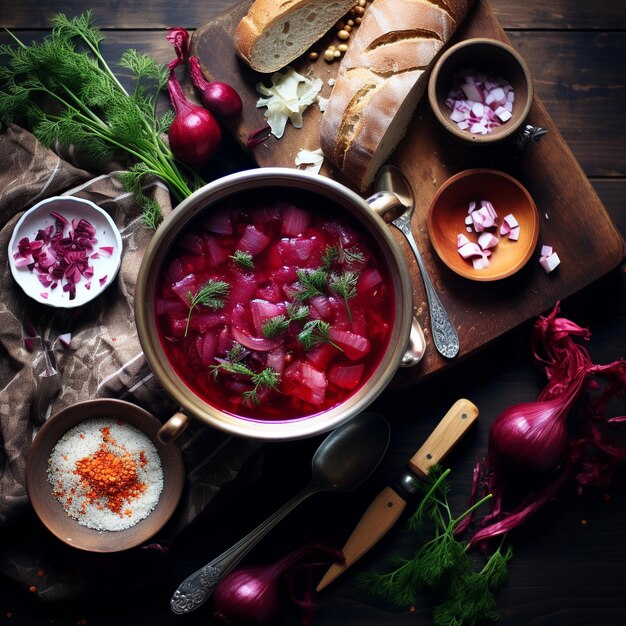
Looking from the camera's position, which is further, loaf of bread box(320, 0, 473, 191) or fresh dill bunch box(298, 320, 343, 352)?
loaf of bread box(320, 0, 473, 191)

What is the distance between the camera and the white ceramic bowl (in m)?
2.39

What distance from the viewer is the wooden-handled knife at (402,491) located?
2.46 m

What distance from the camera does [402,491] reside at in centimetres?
246

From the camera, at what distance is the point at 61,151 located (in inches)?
98.3

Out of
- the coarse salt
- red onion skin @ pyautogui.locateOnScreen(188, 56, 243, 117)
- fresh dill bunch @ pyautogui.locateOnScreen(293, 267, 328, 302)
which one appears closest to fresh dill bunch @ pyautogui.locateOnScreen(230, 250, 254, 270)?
fresh dill bunch @ pyautogui.locateOnScreen(293, 267, 328, 302)

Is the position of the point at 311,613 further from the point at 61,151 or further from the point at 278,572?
the point at 61,151

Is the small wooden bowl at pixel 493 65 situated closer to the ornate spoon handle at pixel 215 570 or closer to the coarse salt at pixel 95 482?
the ornate spoon handle at pixel 215 570

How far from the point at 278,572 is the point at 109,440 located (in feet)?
2.52

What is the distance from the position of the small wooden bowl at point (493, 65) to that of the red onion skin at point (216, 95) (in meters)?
0.69

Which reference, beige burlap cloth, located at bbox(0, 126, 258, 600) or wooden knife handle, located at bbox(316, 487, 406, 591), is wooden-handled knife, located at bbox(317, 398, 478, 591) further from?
beige burlap cloth, located at bbox(0, 126, 258, 600)

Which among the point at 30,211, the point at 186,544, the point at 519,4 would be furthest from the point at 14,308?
the point at 519,4

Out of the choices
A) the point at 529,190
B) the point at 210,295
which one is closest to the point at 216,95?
the point at 210,295

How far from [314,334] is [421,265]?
60 cm

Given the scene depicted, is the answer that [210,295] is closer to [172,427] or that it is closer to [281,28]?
[172,427]
